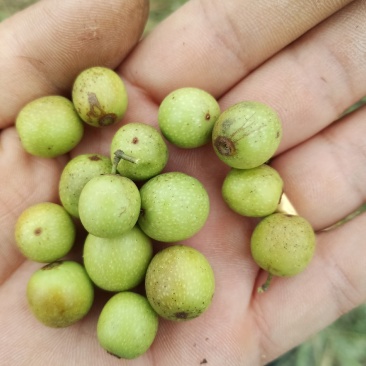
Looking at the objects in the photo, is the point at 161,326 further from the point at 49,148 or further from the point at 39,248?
the point at 49,148

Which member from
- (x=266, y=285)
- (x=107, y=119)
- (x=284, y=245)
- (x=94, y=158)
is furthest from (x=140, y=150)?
(x=266, y=285)

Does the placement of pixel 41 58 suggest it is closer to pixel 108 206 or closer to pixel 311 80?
pixel 108 206

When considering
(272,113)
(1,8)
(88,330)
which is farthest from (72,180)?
(1,8)

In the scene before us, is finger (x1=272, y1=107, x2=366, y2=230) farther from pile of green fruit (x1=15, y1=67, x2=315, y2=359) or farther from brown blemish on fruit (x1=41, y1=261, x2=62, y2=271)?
brown blemish on fruit (x1=41, y1=261, x2=62, y2=271)

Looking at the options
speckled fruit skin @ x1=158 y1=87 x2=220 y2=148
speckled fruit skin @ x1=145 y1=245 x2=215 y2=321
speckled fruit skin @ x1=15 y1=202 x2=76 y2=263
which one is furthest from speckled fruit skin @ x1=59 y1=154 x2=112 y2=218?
speckled fruit skin @ x1=145 y1=245 x2=215 y2=321

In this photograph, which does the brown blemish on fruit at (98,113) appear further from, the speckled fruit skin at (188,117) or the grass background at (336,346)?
the grass background at (336,346)

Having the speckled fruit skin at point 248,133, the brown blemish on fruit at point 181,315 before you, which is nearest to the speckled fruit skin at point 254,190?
the speckled fruit skin at point 248,133
